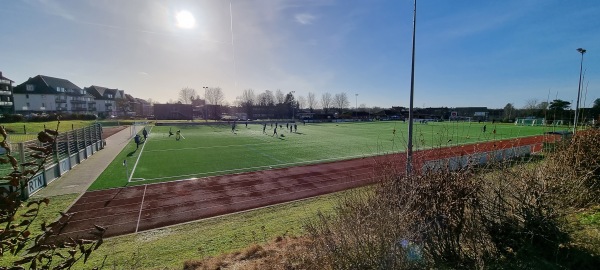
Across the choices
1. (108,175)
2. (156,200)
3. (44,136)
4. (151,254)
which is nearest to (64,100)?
Result: (108,175)

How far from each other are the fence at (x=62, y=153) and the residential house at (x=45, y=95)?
6356 cm

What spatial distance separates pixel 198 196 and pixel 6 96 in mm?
91250

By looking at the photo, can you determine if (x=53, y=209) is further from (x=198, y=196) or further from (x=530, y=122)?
(x=530, y=122)

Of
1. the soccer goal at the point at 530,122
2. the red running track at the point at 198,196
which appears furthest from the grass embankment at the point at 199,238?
the soccer goal at the point at 530,122

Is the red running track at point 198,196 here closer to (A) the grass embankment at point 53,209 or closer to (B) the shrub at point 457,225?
(A) the grass embankment at point 53,209

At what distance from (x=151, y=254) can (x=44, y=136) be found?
26.1ft

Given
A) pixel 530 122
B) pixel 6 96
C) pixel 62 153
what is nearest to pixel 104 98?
pixel 6 96

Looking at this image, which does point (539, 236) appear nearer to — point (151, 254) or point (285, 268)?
point (285, 268)

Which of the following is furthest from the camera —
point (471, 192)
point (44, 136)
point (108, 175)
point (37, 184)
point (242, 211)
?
point (108, 175)

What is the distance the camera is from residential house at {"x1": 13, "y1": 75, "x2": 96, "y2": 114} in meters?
76.9

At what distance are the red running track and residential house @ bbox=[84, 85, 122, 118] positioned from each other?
99663mm

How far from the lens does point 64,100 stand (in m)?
86.2

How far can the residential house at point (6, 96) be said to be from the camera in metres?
69.7

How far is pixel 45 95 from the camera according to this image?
79875mm
